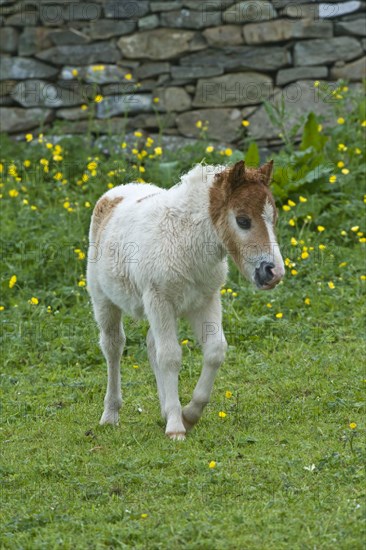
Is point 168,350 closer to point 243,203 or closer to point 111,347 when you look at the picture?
point 111,347

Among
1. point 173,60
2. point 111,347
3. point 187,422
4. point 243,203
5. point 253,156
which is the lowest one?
point 253,156

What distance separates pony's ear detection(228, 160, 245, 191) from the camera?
19.4 feet

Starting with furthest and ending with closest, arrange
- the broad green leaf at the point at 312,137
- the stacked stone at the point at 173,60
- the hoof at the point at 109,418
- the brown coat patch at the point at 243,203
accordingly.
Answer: the stacked stone at the point at 173,60 → the broad green leaf at the point at 312,137 → the hoof at the point at 109,418 → the brown coat patch at the point at 243,203

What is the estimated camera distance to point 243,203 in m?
5.94

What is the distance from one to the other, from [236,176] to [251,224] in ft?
0.96

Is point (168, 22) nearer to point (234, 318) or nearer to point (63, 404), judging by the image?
point (234, 318)

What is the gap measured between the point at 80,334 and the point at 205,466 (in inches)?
131

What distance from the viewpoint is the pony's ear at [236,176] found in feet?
19.4

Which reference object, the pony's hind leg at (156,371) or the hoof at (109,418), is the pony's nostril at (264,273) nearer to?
the pony's hind leg at (156,371)

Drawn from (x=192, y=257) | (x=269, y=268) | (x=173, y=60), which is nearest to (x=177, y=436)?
(x=192, y=257)

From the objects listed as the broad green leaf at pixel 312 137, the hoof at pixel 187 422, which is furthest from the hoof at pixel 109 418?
the broad green leaf at pixel 312 137

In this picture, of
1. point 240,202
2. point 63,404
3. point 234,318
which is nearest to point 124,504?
point 240,202

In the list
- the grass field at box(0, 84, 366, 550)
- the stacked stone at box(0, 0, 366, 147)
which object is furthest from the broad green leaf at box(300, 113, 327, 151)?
the stacked stone at box(0, 0, 366, 147)

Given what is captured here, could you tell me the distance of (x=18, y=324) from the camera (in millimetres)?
8930
